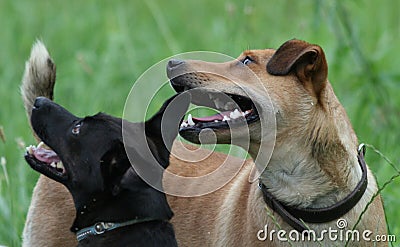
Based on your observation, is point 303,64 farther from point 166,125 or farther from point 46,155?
point 46,155

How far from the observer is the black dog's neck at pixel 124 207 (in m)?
5.33

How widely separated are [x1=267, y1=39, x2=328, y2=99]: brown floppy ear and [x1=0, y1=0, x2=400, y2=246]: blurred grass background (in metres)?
1.50

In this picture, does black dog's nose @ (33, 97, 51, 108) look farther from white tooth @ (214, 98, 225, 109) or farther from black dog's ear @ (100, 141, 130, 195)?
white tooth @ (214, 98, 225, 109)

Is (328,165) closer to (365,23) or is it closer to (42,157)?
(42,157)

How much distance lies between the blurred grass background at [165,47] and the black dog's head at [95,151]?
0.61 metres

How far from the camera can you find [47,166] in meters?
5.51

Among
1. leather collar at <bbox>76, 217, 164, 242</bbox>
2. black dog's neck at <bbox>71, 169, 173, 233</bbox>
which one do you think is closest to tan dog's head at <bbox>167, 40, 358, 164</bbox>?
black dog's neck at <bbox>71, 169, 173, 233</bbox>

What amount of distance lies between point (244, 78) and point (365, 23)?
608 cm

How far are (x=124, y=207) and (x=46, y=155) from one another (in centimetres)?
60

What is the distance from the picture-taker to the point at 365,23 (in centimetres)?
1102

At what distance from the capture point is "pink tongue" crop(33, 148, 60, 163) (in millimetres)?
5604

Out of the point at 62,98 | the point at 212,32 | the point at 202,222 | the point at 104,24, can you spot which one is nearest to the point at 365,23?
the point at 212,32

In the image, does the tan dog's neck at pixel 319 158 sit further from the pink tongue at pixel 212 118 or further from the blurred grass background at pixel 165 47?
the blurred grass background at pixel 165 47

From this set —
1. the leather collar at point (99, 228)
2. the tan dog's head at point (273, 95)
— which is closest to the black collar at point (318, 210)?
the tan dog's head at point (273, 95)
